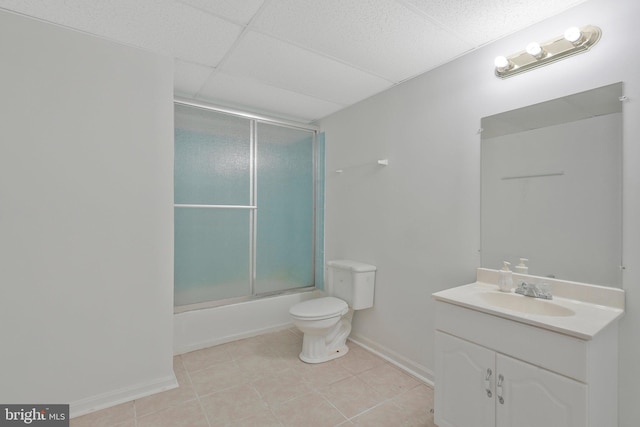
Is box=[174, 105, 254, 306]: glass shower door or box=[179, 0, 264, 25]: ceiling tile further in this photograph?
box=[174, 105, 254, 306]: glass shower door

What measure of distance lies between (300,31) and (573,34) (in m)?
1.37

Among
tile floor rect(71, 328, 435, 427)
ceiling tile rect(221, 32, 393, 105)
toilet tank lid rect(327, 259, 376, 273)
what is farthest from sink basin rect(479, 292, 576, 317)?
ceiling tile rect(221, 32, 393, 105)

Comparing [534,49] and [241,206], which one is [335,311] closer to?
[241,206]

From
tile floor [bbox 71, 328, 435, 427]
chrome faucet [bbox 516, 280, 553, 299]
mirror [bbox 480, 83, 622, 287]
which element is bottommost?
tile floor [bbox 71, 328, 435, 427]

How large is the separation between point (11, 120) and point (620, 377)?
3317 millimetres

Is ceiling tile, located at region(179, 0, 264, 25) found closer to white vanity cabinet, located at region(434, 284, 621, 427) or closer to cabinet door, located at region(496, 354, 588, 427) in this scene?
white vanity cabinet, located at region(434, 284, 621, 427)

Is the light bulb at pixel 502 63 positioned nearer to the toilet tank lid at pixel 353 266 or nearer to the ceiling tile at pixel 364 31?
the ceiling tile at pixel 364 31

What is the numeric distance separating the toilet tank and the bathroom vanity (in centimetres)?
100

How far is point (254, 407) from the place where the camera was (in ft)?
6.16

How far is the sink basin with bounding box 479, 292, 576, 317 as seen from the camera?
1.45 metres

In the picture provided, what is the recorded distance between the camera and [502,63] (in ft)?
5.63

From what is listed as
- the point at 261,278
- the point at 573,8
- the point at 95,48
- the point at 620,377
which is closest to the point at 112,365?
the point at 261,278

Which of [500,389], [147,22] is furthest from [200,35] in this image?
[500,389]

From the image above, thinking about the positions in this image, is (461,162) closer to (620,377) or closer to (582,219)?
(582,219)
